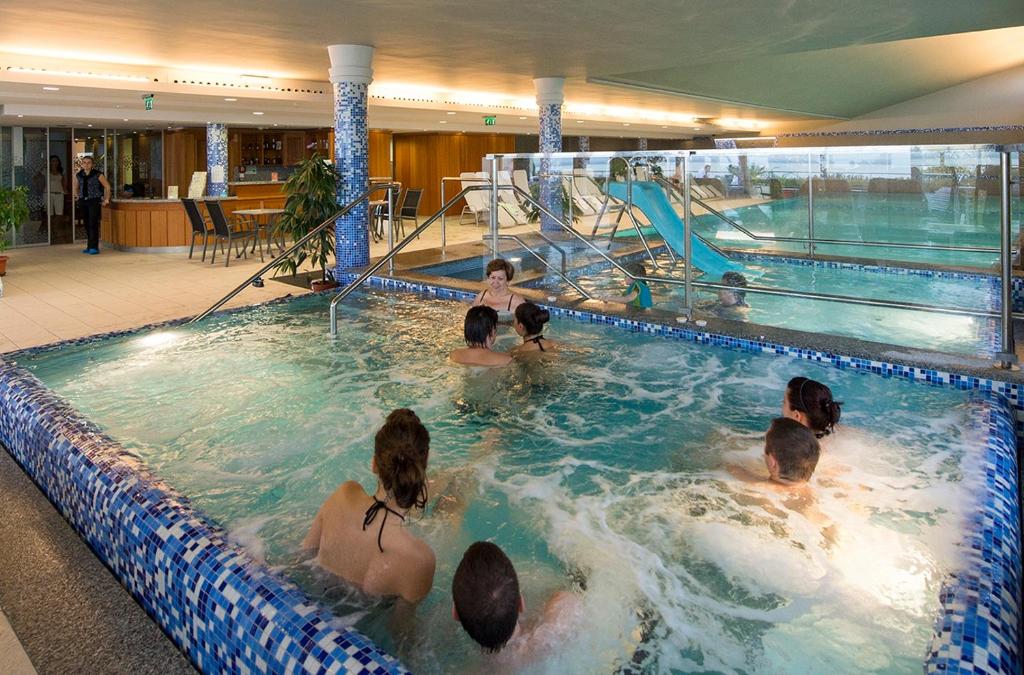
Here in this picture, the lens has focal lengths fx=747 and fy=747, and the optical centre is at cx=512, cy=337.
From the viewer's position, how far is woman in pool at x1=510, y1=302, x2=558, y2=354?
4.76 m

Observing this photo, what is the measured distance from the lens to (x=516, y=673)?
81.4 inches

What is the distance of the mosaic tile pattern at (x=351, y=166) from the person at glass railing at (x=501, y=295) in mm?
2983

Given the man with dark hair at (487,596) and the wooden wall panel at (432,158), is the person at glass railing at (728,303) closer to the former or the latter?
the man with dark hair at (487,596)

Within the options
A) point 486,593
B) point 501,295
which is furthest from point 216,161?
point 486,593

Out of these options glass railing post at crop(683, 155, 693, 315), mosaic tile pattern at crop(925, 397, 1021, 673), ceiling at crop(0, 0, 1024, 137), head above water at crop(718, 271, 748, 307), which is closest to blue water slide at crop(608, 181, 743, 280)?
head above water at crop(718, 271, 748, 307)

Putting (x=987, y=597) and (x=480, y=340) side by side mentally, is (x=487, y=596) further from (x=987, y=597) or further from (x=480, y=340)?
(x=480, y=340)

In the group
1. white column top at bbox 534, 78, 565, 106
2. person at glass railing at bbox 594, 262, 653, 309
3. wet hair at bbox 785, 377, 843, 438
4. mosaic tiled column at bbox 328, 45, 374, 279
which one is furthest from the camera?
white column top at bbox 534, 78, 565, 106

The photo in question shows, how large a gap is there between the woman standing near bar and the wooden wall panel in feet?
26.6

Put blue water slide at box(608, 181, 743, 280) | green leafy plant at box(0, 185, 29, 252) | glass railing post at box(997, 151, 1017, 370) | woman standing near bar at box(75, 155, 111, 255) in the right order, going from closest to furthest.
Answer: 1. glass railing post at box(997, 151, 1017, 370)
2. blue water slide at box(608, 181, 743, 280)
3. green leafy plant at box(0, 185, 29, 252)
4. woman standing near bar at box(75, 155, 111, 255)

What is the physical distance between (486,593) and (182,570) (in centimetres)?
104

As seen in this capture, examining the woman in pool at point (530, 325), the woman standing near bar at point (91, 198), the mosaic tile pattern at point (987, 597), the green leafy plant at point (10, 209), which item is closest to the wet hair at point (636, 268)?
the woman in pool at point (530, 325)

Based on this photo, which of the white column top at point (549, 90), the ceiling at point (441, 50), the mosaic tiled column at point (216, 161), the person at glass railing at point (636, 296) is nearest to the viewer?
the ceiling at point (441, 50)

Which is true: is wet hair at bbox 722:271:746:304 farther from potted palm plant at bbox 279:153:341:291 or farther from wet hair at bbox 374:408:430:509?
wet hair at bbox 374:408:430:509

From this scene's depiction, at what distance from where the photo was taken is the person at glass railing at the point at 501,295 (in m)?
5.56
